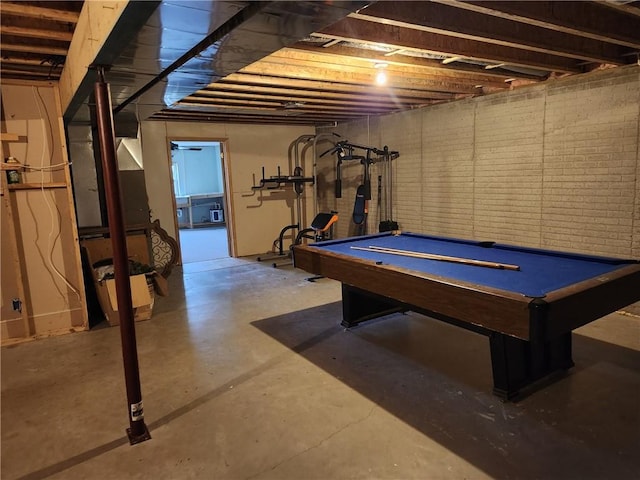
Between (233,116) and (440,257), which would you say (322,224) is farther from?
(440,257)

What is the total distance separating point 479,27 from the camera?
2.83m

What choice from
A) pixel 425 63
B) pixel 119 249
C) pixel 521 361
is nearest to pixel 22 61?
pixel 119 249

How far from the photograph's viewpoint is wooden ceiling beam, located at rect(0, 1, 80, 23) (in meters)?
2.32

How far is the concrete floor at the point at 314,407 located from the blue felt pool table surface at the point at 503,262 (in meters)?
0.83

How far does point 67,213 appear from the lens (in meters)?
4.08

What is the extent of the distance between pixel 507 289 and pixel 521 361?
809mm

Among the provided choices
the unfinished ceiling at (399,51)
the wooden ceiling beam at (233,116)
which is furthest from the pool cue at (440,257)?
the wooden ceiling beam at (233,116)

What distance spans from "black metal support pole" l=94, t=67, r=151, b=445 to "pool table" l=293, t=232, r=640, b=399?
1.57m

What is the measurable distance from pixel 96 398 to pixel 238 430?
3.86 feet

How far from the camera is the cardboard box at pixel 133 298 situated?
166 inches

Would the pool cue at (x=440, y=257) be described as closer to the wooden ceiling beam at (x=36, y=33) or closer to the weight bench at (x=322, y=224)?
the weight bench at (x=322, y=224)

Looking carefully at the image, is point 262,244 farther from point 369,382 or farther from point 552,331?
→ point 552,331

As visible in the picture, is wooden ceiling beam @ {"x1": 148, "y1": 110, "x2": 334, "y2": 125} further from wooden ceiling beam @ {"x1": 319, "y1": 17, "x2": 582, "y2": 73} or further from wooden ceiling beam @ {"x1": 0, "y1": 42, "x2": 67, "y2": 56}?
wooden ceiling beam @ {"x1": 319, "y1": 17, "x2": 582, "y2": 73}

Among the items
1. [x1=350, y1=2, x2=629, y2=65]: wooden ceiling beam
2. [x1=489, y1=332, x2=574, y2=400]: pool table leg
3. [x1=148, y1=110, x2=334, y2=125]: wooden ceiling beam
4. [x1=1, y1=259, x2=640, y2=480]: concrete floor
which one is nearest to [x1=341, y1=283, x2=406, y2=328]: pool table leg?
[x1=1, y1=259, x2=640, y2=480]: concrete floor
